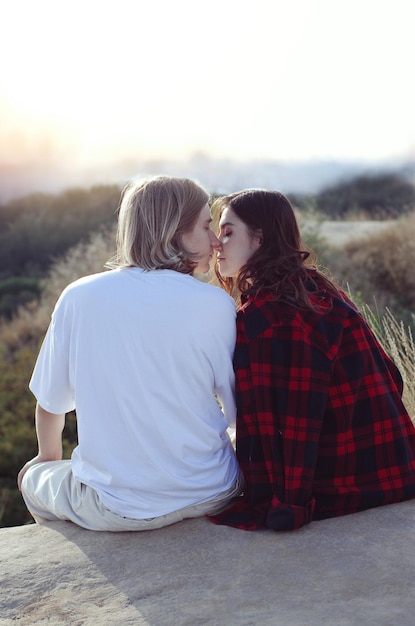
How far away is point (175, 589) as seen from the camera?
265cm

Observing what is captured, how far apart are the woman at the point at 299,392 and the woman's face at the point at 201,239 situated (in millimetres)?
143

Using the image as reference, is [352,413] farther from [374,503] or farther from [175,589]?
[175,589]

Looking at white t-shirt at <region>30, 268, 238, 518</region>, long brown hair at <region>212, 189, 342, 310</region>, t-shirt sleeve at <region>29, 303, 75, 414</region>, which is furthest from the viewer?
long brown hair at <region>212, 189, 342, 310</region>

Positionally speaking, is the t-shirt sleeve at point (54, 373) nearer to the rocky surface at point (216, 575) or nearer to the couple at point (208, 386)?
the couple at point (208, 386)

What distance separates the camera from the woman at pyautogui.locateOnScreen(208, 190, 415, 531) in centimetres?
296

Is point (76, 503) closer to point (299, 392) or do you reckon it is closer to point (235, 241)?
point (299, 392)

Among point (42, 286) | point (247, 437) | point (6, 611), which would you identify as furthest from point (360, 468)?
point (42, 286)

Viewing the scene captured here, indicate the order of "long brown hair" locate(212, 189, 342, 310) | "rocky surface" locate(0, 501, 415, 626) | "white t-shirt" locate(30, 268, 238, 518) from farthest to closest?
"long brown hair" locate(212, 189, 342, 310) → "white t-shirt" locate(30, 268, 238, 518) → "rocky surface" locate(0, 501, 415, 626)

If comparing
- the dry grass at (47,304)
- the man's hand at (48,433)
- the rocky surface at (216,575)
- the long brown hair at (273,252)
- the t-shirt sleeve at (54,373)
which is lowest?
the dry grass at (47,304)

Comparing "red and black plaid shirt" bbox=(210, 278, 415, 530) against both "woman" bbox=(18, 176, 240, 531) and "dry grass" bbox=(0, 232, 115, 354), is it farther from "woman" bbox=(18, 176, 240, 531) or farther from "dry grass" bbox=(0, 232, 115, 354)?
"dry grass" bbox=(0, 232, 115, 354)

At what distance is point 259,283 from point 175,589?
1151 mm

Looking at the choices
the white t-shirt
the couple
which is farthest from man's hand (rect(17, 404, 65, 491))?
the white t-shirt

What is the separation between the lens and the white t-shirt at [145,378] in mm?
2885

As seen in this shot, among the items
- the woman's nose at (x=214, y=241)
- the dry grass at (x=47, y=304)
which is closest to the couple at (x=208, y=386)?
the woman's nose at (x=214, y=241)
